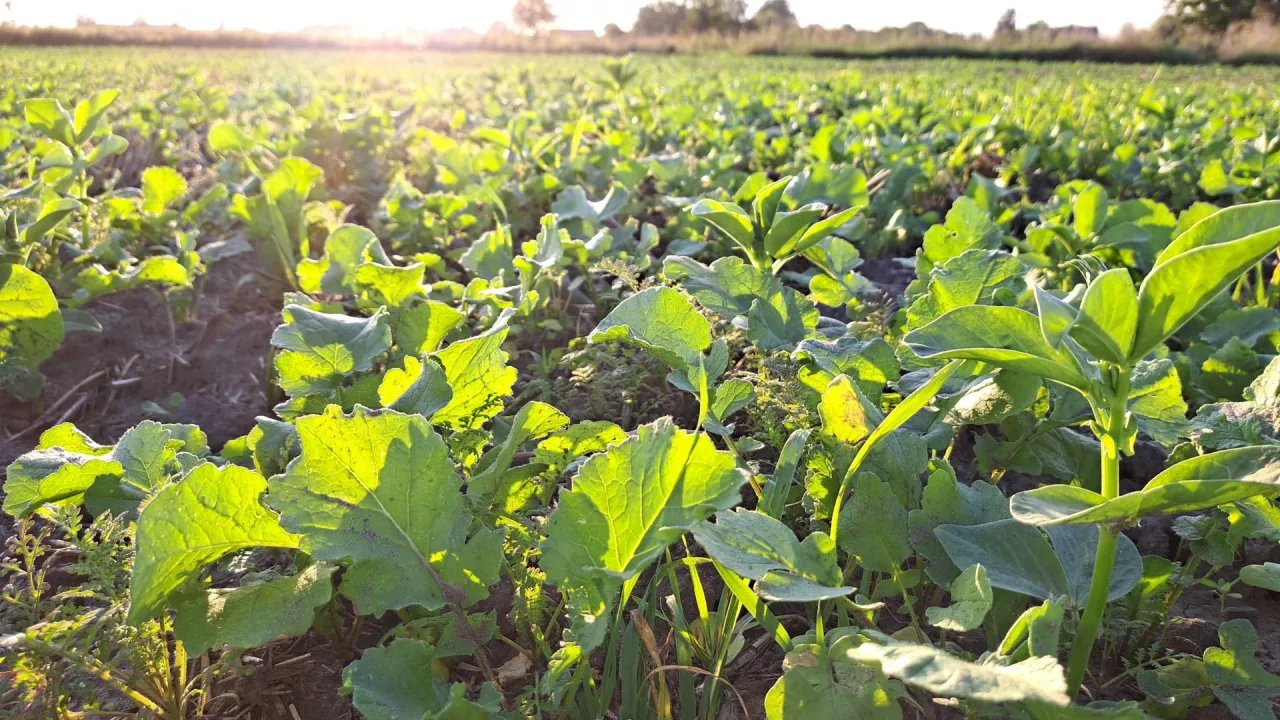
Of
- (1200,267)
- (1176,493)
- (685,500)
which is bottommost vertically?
(685,500)

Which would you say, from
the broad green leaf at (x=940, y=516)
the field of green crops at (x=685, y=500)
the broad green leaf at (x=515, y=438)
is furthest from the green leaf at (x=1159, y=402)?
the broad green leaf at (x=515, y=438)

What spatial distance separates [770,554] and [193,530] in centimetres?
77

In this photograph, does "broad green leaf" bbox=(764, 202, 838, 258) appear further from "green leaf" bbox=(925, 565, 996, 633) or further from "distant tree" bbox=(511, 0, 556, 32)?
"distant tree" bbox=(511, 0, 556, 32)

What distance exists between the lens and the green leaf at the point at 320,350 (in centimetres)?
141

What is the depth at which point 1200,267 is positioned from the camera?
0.76 meters

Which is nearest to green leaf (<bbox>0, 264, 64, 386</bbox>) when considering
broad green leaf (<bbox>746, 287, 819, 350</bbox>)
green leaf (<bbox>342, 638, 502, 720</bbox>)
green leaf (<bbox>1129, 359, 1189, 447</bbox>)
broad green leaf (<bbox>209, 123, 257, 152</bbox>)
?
broad green leaf (<bbox>209, 123, 257, 152</bbox>)

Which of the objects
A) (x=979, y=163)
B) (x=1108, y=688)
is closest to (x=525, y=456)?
(x=1108, y=688)

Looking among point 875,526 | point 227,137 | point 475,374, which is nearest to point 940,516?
point 875,526

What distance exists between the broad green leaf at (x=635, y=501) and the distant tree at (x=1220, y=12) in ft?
161

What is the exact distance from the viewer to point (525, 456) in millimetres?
1731

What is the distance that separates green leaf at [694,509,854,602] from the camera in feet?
3.11

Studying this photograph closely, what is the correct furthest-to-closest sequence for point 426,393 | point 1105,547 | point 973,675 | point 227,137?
point 227,137 → point 426,393 → point 1105,547 → point 973,675

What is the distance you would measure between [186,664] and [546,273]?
1.11m

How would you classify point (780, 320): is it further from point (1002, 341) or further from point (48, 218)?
point (48, 218)
